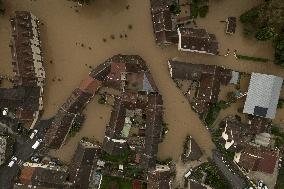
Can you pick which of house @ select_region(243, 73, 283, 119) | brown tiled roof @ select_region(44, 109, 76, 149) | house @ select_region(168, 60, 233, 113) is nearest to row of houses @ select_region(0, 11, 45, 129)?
brown tiled roof @ select_region(44, 109, 76, 149)

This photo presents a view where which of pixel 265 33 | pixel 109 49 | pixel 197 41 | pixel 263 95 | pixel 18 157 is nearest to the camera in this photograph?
pixel 265 33

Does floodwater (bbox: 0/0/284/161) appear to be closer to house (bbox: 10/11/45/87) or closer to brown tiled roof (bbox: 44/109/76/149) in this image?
brown tiled roof (bbox: 44/109/76/149)

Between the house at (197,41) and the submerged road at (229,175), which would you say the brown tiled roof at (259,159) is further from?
the house at (197,41)

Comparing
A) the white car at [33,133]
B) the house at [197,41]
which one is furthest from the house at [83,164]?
the house at [197,41]

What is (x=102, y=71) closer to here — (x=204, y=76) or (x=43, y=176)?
(x=204, y=76)

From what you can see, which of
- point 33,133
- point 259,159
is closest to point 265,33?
point 259,159
